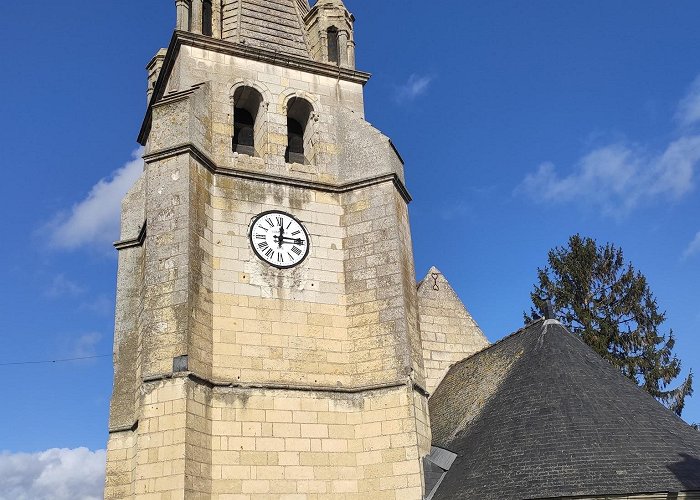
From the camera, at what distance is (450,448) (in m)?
11.9

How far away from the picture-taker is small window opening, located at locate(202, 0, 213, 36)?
14991 millimetres

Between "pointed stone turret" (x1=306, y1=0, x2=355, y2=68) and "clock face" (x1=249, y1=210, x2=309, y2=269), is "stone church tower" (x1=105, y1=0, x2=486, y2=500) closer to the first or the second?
"clock face" (x1=249, y1=210, x2=309, y2=269)

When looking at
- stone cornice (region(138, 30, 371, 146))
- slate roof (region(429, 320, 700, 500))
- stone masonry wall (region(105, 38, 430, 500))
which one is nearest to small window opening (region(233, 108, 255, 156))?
stone masonry wall (region(105, 38, 430, 500))

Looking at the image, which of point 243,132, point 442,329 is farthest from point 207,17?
point 442,329

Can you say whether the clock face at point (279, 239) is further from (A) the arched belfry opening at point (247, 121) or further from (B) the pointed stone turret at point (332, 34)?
(B) the pointed stone turret at point (332, 34)

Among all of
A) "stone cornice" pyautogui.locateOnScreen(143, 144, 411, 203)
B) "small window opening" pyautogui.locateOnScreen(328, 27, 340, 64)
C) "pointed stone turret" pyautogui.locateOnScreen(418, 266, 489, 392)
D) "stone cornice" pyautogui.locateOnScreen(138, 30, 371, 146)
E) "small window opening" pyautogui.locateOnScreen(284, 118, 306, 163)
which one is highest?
"small window opening" pyautogui.locateOnScreen(328, 27, 340, 64)

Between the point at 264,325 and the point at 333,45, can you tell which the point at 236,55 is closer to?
the point at 333,45

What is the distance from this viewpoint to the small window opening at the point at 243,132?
1436cm

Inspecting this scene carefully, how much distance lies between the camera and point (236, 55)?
14.3m

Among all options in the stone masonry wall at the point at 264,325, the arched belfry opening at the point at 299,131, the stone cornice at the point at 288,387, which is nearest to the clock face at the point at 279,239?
A: the stone masonry wall at the point at 264,325

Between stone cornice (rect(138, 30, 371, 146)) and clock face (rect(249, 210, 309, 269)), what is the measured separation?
10.4 feet

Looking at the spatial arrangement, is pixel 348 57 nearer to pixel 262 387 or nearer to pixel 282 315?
pixel 282 315

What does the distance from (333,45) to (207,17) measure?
2.54 metres

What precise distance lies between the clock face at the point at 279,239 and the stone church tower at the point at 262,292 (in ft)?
0.08
